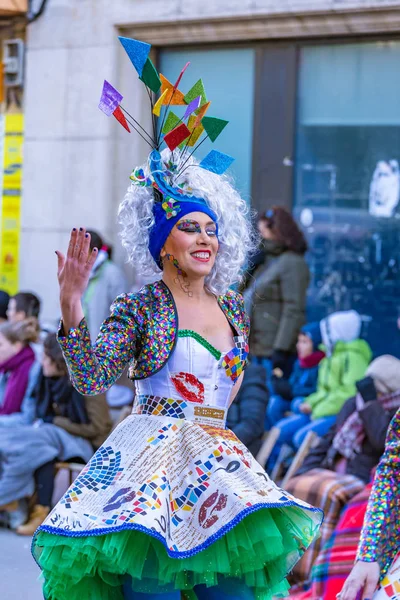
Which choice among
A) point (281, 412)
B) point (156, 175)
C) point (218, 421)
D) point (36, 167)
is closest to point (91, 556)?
point (218, 421)

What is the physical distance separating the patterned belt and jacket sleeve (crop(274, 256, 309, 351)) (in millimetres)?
4467

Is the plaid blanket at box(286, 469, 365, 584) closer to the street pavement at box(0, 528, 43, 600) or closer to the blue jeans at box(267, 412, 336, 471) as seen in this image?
the blue jeans at box(267, 412, 336, 471)

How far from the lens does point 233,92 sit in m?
9.09

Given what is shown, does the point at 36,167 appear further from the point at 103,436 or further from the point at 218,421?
the point at 218,421

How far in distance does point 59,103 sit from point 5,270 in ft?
5.18

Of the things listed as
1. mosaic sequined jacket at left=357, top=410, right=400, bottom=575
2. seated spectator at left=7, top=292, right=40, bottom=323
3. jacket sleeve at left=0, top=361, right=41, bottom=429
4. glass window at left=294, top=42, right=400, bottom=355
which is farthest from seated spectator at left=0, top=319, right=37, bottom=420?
mosaic sequined jacket at left=357, top=410, right=400, bottom=575

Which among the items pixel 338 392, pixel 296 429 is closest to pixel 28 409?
pixel 296 429

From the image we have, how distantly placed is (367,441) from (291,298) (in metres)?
2.21

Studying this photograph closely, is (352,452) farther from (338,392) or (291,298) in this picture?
(291,298)

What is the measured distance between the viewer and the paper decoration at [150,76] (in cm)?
374

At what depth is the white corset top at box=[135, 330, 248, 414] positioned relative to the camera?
3645 mm

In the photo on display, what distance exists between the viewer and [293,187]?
8.89 meters

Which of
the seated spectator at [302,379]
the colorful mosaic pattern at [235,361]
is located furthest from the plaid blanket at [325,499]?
the colorful mosaic pattern at [235,361]

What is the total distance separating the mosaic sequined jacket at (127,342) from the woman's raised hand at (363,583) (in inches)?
36.9
